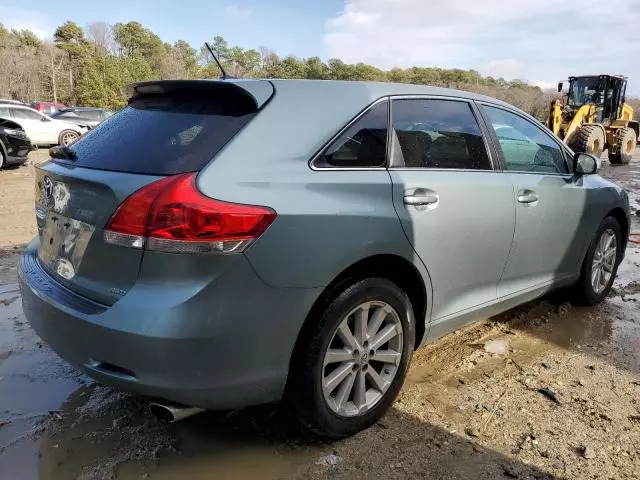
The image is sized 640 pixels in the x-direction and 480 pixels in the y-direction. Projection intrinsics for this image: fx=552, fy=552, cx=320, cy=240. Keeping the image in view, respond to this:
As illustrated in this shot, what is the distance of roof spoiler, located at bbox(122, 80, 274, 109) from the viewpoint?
2418 millimetres

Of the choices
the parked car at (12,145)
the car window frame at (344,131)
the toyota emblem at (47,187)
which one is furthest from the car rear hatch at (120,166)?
the parked car at (12,145)

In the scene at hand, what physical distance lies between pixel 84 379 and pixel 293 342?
1.60m

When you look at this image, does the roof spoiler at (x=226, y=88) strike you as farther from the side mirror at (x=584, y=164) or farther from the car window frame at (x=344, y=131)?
the side mirror at (x=584, y=164)

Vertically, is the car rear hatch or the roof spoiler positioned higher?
the roof spoiler

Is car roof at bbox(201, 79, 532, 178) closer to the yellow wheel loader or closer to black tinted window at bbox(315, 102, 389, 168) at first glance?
black tinted window at bbox(315, 102, 389, 168)

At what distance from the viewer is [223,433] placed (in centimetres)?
269

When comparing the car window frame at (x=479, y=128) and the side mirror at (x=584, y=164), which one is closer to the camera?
the car window frame at (x=479, y=128)

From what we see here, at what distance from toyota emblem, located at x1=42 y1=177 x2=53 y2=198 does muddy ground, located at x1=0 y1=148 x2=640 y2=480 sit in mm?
1128

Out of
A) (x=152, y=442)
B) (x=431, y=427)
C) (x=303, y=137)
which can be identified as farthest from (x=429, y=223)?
(x=152, y=442)

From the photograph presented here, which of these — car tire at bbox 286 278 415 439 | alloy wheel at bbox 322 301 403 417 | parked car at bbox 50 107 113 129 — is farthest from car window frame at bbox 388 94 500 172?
parked car at bbox 50 107 113 129

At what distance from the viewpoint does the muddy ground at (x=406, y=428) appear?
8.03 ft

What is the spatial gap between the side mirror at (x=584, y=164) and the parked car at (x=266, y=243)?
1.11 m

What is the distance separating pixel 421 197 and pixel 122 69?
53.7 metres

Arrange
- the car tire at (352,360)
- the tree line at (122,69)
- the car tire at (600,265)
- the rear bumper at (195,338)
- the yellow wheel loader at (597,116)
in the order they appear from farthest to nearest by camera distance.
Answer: the tree line at (122,69) → the yellow wheel loader at (597,116) → the car tire at (600,265) → the car tire at (352,360) → the rear bumper at (195,338)
